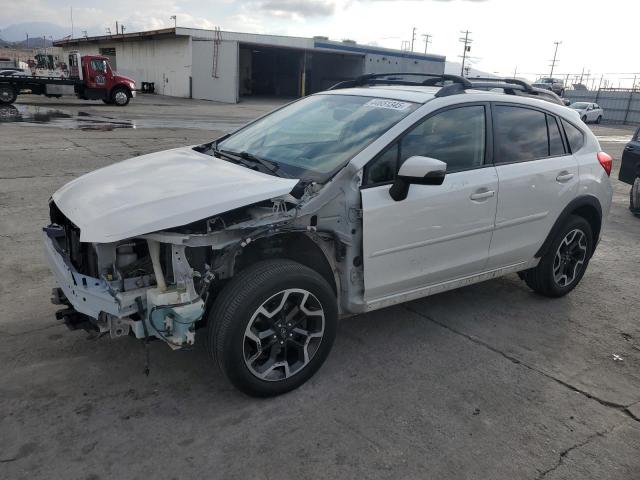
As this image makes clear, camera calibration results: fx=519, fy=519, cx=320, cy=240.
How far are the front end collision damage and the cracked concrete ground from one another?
1.51ft

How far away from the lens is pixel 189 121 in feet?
65.4

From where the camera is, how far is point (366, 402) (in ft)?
10.2

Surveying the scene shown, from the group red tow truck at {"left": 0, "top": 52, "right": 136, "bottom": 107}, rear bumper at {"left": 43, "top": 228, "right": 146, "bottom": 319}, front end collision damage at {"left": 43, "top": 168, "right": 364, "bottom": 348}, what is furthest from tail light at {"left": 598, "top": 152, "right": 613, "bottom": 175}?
red tow truck at {"left": 0, "top": 52, "right": 136, "bottom": 107}

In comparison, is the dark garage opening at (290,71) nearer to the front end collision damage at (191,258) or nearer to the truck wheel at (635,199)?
the truck wheel at (635,199)

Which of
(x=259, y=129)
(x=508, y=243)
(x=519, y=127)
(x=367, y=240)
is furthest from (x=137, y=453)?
(x=519, y=127)

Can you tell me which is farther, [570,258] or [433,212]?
[570,258]

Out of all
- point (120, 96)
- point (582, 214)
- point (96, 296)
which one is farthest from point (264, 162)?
point (120, 96)

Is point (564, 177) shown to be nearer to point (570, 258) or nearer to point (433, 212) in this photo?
point (570, 258)

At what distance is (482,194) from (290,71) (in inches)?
1927

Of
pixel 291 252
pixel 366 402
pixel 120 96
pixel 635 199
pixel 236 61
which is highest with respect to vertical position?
pixel 236 61

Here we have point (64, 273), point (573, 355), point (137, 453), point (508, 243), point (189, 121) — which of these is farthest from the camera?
point (189, 121)

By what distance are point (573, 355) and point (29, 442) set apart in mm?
3529

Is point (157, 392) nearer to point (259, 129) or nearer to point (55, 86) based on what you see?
point (259, 129)

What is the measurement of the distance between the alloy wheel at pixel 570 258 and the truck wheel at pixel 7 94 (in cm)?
2364
